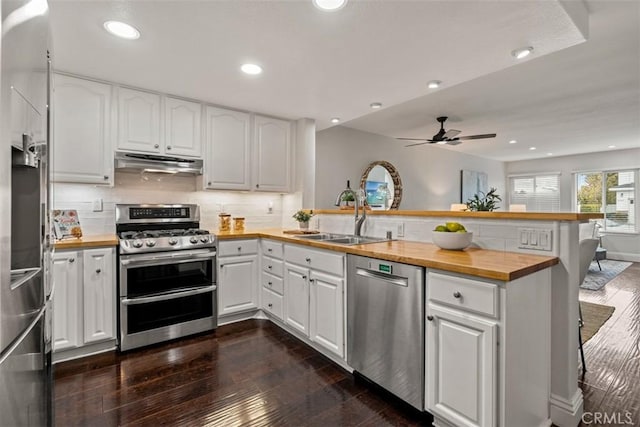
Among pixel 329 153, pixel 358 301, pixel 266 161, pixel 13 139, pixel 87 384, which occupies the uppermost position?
pixel 329 153

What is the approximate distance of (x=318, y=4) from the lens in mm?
1711

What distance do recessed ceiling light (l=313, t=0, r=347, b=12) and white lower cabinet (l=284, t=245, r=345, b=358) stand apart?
1486 millimetres

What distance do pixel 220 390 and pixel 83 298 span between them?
1.30 meters

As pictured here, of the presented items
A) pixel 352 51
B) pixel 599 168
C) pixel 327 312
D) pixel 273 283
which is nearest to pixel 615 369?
pixel 327 312

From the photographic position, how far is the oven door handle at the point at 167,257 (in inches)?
98.0

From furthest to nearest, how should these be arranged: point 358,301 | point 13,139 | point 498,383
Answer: point 358,301
point 498,383
point 13,139

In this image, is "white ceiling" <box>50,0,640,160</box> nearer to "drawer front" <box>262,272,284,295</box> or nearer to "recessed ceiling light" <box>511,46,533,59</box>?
"recessed ceiling light" <box>511,46,533,59</box>

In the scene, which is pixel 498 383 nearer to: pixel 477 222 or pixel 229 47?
pixel 477 222

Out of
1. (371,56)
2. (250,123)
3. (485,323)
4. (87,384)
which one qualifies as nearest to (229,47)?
(371,56)

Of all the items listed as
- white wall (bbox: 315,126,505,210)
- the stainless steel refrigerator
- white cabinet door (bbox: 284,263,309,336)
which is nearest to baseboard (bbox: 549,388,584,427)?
white cabinet door (bbox: 284,263,309,336)

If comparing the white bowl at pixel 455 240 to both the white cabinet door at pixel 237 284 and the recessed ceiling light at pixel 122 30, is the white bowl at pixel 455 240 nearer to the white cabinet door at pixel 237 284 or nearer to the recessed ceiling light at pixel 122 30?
the white cabinet door at pixel 237 284

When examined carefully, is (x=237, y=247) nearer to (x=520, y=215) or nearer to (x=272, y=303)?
(x=272, y=303)

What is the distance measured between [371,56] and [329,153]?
2.73m

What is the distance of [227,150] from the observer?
3.37 meters
